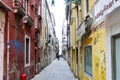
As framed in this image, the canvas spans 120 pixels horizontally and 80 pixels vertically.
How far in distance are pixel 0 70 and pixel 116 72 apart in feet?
20.2

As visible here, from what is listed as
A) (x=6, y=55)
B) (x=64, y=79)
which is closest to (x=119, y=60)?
(x=6, y=55)

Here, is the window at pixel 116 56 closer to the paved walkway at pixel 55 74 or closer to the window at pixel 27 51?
the window at pixel 27 51

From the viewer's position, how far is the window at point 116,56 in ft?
21.8

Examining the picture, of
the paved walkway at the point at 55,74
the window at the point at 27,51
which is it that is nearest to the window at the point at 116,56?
the window at the point at 27,51

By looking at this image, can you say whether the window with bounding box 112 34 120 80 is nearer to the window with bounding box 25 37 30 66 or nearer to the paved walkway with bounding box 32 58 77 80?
the window with bounding box 25 37 30 66

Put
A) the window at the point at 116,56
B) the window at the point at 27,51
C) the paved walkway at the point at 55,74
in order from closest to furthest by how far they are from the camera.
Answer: the window at the point at 116,56
the window at the point at 27,51
the paved walkway at the point at 55,74

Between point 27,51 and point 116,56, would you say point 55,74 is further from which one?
point 116,56

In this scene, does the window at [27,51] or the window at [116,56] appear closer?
the window at [116,56]

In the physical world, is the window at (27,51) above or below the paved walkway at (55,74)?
above

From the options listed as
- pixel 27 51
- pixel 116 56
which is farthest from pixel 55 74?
pixel 116 56

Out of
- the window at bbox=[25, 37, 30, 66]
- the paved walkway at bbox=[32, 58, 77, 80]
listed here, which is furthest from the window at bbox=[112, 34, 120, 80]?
the paved walkway at bbox=[32, 58, 77, 80]

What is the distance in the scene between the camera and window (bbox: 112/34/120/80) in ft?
21.8

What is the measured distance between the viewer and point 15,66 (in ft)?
49.7

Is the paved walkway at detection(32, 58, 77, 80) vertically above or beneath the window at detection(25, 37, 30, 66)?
beneath
